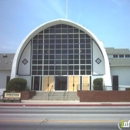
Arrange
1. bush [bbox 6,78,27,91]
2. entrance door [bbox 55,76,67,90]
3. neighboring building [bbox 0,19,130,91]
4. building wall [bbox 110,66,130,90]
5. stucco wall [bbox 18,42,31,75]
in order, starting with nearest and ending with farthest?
bush [bbox 6,78,27,91], neighboring building [bbox 0,19,130,91], entrance door [bbox 55,76,67,90], stucco wall [bbox 18,42,31,75], building wall [bbox 110,66,130,90]

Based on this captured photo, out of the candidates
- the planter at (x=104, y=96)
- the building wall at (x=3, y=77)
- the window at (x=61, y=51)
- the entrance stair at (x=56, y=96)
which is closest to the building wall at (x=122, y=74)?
the window at (x=61, y=51)

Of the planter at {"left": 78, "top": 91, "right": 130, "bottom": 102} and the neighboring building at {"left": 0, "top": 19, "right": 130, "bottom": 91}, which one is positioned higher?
the neighboring building at {"left": 0, "top": 19, "right": 130, "bottom": 91}

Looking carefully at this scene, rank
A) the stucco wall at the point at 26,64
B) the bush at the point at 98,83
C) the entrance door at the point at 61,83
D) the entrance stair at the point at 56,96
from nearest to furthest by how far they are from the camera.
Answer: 1. the entrance stair at the point at 56,96
2. the bush at the point at 98,83
3. the entrance door at the point at 61,83
4. the stucco wall at the point at 26,64

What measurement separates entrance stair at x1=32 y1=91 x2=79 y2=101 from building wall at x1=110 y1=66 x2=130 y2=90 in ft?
27.5

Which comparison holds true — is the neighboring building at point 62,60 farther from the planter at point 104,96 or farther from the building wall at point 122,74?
the planter at point 104,96

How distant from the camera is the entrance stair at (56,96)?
1196 inches

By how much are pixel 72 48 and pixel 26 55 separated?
710 centimetres

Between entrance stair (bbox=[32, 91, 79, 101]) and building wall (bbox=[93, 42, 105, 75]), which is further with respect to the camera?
building wall (bbox=[93, 42, 105, 75])

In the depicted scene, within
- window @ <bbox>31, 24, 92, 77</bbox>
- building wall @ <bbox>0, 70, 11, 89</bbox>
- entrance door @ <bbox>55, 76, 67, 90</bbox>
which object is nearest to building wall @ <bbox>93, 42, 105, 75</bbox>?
window @ <bbox>31, 24, 92, 77</bbox>

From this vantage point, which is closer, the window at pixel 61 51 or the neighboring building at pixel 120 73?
the window at pixel 61 51

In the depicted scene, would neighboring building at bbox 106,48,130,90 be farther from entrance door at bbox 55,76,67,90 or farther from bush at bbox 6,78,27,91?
bush at bbox 6,78,27,91

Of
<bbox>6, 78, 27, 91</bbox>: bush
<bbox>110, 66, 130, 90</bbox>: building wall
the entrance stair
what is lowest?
the entrance stair

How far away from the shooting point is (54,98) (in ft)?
99.9

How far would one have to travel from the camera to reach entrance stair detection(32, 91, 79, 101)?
1196 inches
